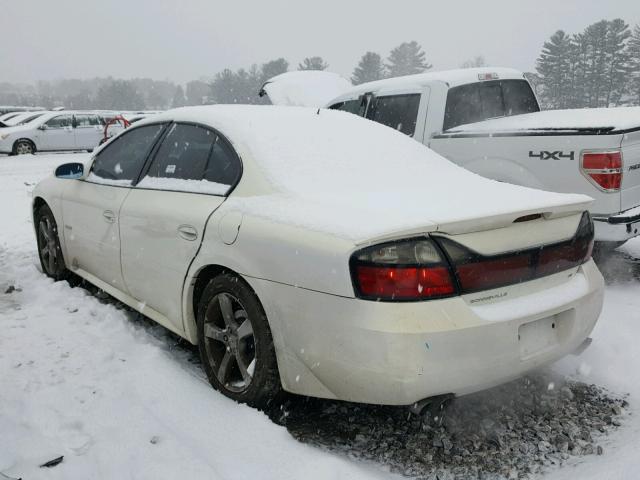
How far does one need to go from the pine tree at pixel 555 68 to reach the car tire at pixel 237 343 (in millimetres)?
67019

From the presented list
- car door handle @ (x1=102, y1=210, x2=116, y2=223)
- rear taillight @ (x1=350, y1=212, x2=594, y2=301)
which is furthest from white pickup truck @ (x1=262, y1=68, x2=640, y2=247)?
car door handle @ (x1=102, y1=210, x2=116, y2=223)

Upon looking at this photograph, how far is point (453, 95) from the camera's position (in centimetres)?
611

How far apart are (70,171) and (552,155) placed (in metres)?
3.94

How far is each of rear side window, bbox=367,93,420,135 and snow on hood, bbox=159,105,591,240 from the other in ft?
8.93

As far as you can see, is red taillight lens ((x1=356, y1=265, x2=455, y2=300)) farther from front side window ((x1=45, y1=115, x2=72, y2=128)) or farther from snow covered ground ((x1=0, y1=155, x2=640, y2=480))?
front side window ((x1=45, y1=115, x2=72, y2=128))

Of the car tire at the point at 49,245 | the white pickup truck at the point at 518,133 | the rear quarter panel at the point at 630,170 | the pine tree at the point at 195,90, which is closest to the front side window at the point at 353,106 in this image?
the white pickup truck at the point at 518,133

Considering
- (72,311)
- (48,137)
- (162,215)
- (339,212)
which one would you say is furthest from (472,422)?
(48,137)

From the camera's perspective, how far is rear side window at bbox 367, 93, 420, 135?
6284mm

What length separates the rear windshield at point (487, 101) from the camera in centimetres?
610

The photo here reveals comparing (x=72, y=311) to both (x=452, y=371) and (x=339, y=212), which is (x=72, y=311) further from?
(x=452, y=371)

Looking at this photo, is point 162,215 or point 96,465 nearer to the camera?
point 96,465

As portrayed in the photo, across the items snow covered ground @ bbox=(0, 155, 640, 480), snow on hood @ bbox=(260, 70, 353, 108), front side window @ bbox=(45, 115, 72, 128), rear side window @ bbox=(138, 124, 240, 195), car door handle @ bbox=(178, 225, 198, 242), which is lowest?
snow covered ground @ bbox=(0, 155, 640, 480)

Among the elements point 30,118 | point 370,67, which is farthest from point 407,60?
point 30,118

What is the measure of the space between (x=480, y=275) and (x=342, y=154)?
1.20m
